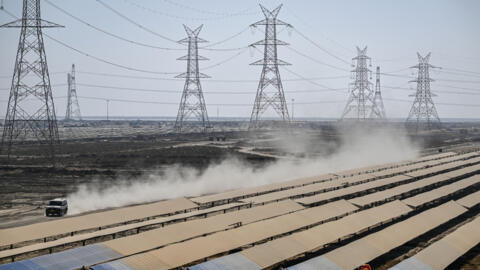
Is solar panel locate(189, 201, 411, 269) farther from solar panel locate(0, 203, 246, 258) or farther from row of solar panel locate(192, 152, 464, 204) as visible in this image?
row of solar panel locate(192, 152, 464, 204)

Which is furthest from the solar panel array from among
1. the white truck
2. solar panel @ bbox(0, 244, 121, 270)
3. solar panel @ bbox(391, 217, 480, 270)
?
the white truck

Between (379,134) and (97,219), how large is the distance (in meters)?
111

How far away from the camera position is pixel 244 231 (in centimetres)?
2725

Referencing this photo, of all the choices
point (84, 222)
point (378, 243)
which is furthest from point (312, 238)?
point (84, 222)

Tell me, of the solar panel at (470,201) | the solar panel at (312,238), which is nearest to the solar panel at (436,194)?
the solar panel at (470,201)

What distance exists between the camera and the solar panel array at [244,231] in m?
22.3

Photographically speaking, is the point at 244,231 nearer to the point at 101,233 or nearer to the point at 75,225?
the point at 101,233

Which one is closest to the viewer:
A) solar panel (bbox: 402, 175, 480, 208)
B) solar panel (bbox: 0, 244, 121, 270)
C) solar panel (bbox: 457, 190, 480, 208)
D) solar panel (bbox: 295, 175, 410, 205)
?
solar panel (bbox: 0, 244, 121, 270)

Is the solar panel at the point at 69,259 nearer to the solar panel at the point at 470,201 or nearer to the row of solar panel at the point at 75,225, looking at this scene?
the row of solar panel at the point at 75,225

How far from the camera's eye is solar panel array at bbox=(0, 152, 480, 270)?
2230cm

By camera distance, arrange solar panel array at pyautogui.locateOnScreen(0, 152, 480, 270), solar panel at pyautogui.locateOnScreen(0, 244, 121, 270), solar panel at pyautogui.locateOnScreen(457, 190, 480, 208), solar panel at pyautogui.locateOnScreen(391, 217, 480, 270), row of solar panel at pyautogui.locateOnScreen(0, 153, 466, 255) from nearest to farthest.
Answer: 1. solar panel at pyautogui.locateOnScreen(0, 244, 121, 270)
2. solar panel array at pyautogui.locateOnScreen(0, 152, 480, 270)
3. solar panel at pyautogui.locateOnScreen(391, 217, 480, 270)
4. row of solar panel at pyautogui.locateOnScreen(0, 153, 466, 255)
5. solar panel at pyautogui.locateOnScreen(457, 190, 480, 208)

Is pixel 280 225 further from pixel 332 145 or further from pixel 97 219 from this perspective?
pixel 332 145

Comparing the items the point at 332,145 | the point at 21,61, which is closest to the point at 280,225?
the point at 21,61

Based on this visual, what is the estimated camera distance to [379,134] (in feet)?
431
